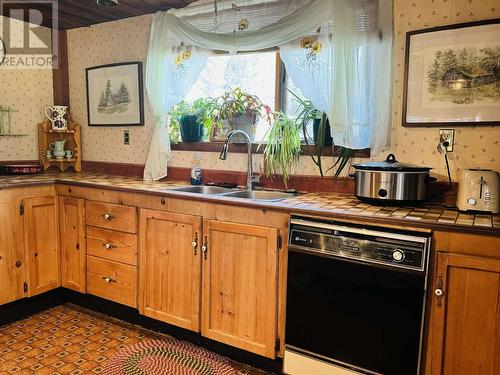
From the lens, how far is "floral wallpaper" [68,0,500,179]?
2.04 meters

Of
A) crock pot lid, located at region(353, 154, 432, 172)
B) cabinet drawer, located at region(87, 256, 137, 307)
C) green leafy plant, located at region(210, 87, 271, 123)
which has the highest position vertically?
green leafy plant, located at region(210, 87, 271, 123)

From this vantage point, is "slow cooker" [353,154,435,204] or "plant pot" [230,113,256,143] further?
"plant pot" [230,113,256,143]

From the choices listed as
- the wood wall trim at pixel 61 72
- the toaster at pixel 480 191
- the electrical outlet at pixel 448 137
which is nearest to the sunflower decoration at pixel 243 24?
the electrical outlet at pixel 448 137

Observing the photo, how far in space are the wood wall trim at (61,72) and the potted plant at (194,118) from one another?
1297mm

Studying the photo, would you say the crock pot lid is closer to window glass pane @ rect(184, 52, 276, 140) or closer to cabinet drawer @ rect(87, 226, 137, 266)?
window glass pane @ rect(184, 52, 276, 140)

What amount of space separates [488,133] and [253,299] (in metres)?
1.46

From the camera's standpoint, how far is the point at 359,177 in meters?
2.03

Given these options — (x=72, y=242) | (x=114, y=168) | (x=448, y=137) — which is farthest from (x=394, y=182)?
(x=114, y=168)

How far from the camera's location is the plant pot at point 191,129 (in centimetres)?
296

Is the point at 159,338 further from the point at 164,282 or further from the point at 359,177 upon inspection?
the point at 359,177

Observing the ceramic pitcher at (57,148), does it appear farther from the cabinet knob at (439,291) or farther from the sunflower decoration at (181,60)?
the cabinet knob at (439,291)

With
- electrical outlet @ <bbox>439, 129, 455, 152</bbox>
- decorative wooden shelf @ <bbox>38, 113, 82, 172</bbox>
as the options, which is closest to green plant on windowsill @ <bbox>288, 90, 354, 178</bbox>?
electrical outlet @ <bbox>439, 129, 455, 152</bbox>

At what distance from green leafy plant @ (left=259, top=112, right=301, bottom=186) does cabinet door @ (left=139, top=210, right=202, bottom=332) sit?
2.09 feet

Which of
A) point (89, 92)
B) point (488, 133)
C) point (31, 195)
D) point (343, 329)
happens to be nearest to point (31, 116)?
point (89, 92)
